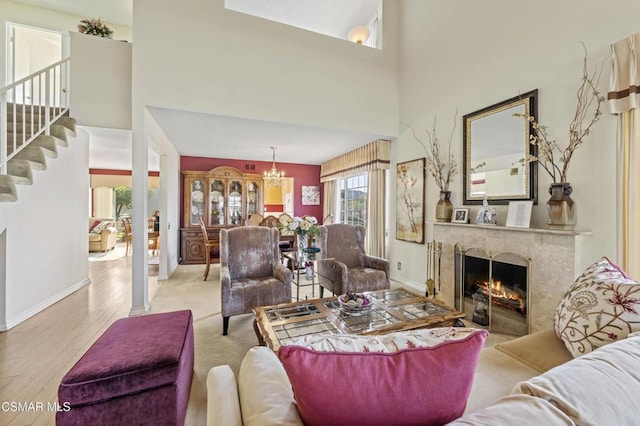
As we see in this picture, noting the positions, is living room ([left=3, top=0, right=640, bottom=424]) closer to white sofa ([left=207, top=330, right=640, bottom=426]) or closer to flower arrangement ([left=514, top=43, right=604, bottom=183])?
flower arrangement ([left=514, top=43, right=604, bottom=183])

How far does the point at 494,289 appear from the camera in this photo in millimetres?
2811

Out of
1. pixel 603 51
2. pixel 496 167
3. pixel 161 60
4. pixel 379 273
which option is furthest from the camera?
pixel 379 273

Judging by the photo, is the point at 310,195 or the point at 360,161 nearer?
the point at 360,161

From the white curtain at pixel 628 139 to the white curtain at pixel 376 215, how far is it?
3.03m

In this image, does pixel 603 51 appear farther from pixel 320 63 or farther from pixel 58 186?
pixel 58 186

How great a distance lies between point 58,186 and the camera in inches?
137

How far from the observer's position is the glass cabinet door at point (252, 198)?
6469 millimetres

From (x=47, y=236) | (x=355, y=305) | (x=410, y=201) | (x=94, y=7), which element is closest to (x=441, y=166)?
(x=410, y=201)

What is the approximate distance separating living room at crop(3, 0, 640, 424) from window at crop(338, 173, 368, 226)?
1164mm

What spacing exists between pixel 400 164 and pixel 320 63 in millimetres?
1926

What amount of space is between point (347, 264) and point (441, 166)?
5.92 ft

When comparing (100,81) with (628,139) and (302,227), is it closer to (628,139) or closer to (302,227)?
(302,227)

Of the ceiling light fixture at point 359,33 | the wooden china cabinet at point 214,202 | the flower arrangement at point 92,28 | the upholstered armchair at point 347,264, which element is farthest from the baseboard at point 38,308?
the ceiling light fixture at point 359,33

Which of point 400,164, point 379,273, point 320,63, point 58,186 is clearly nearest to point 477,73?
point 400,164
